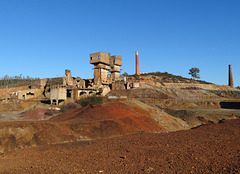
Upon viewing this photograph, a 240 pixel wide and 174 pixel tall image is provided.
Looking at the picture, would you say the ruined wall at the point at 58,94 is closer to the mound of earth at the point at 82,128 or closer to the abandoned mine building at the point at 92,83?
the abandoned mine building at the point at 92,83

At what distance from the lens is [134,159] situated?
27.6ft

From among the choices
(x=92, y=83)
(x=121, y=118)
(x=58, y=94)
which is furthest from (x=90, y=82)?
(x=121, y=118)

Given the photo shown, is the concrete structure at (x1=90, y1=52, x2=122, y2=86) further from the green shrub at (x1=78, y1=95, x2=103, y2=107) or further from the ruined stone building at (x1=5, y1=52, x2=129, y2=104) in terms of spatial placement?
the green shrub at (x1=78, y1=95, x2=103, y2=107)

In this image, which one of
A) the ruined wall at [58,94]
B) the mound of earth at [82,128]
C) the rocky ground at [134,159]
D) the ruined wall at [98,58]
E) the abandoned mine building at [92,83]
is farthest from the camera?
the ruined wall at [98,58]

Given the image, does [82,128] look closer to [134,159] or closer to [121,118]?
[121,118]

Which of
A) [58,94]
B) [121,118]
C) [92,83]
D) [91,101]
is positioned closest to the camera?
[121,118]

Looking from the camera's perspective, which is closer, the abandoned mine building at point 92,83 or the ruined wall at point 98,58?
the abandoned mine building at point 92,83

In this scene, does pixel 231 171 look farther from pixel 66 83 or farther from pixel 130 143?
pixel 66 83

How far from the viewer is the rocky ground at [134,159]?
732 centimetres

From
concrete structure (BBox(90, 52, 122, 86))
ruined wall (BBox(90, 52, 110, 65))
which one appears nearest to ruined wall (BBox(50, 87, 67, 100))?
concrete structure (BBox(90, 52, 122, 86))

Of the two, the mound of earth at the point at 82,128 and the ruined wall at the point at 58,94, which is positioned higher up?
the ruined wall at the point at 58,94

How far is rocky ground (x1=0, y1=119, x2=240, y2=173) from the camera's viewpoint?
24.0ft

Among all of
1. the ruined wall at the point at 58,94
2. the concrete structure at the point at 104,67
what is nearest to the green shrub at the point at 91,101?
the ruined wall at the point at 58,94

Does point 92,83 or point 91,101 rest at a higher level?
point 92,83
